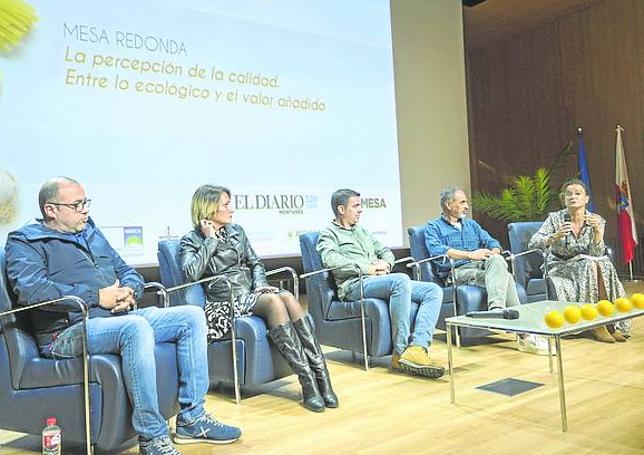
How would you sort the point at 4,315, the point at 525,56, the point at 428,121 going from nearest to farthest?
the point at 4,315 < the point at 428,121 < the point at 525,56

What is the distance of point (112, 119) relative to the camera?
421cm

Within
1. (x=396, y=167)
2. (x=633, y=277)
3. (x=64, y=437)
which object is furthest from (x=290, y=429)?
(x=633, y=277)

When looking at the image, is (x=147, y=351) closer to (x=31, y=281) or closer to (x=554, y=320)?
(x=31, y=281)

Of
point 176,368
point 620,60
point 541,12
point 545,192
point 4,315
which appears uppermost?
point 541,12

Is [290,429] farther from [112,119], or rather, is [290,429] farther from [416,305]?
[112,119]

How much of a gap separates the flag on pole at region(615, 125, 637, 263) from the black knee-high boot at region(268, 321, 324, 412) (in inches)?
209

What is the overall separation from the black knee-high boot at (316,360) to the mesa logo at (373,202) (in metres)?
2.66

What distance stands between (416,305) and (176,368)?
1.59m

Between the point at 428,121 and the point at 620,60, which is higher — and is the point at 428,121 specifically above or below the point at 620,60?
below

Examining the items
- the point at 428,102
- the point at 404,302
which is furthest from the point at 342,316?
the point at 428,102

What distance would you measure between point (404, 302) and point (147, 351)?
5.30ft

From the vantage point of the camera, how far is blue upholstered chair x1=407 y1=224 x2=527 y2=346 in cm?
396

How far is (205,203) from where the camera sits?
3.16 m

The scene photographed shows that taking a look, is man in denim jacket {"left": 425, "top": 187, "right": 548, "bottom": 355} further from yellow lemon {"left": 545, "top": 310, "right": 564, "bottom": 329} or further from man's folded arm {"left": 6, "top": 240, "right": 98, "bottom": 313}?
man's folded arm {"left": 6, "top": 240, "right": 98, "bottom": 313}
